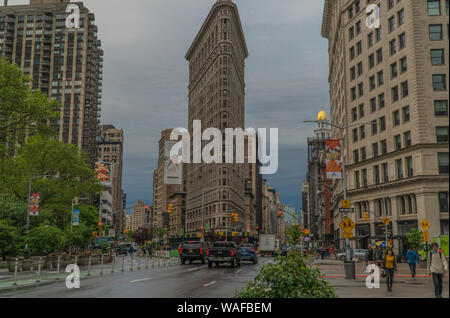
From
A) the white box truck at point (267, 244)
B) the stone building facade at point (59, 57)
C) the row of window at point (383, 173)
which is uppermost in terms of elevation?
the stone building facade at point (59, 57)

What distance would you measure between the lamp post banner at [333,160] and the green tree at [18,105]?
2544cm

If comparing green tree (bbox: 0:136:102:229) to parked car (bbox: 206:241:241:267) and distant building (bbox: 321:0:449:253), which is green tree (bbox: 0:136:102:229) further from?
distant building (bbox: 321:0:449:253)

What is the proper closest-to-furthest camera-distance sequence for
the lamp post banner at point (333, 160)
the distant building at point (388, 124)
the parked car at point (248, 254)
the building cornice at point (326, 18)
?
the lamp post banner at point (333, 160) → the distant building at point (388, 124) → the parked car at point (248, 254) → the building cornice at point (326, 18)

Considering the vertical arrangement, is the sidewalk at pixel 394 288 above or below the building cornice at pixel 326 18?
below

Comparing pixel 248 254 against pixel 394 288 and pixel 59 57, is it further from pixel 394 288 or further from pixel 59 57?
pixel 59 57

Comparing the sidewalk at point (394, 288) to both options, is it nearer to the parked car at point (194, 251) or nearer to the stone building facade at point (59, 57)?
the parked car at point (194, 251)

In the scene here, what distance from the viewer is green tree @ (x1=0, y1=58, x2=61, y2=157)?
36812mm

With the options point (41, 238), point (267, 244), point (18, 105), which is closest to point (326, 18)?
point (267, 244)

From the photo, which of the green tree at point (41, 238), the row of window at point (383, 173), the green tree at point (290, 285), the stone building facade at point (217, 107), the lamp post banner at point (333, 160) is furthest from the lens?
the stone building facade at point (217, 107)

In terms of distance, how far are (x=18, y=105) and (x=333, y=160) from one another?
88.8 ft

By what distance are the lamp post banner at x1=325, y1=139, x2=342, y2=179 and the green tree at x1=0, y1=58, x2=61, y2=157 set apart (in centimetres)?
2544

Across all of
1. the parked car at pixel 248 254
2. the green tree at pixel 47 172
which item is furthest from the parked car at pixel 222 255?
the green tree at pixel 47 172

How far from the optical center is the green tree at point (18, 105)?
121 ft

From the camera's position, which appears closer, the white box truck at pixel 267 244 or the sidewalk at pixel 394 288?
the sidewalk at pixel 394 288
